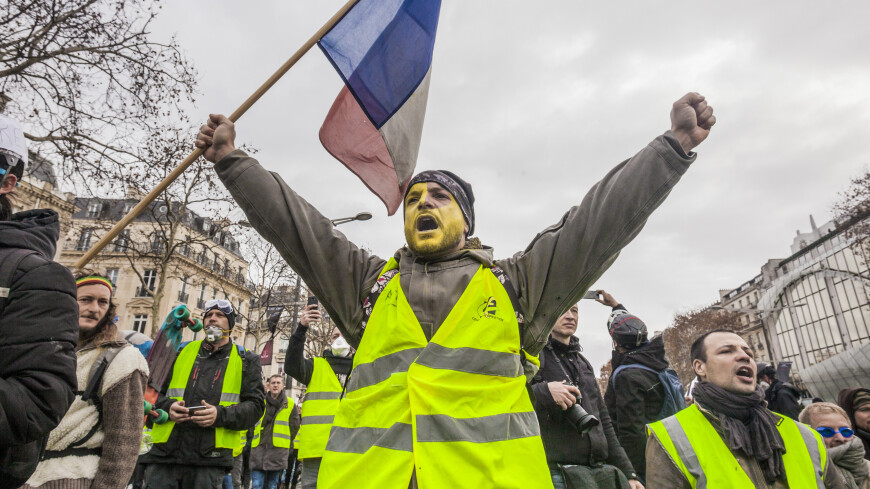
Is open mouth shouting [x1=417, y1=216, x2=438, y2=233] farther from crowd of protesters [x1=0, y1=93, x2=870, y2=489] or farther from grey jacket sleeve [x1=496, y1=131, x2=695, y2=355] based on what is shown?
grey jacket sleeve [x1=496, y1=131, x2=695, y2=355]

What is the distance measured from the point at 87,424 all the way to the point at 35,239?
1371 mm

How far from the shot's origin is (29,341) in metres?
1.74

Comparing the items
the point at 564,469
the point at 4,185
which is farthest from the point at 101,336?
the point at 564,469

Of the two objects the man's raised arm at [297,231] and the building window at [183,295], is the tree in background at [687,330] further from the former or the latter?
the man's raised arm at [297,231]

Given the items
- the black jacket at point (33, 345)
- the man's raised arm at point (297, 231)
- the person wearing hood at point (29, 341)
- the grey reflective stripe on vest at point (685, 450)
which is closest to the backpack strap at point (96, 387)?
the person wearing hood at point (29, 341)

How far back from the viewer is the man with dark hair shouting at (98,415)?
2.74 m

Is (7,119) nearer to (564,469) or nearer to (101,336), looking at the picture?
(101,336)

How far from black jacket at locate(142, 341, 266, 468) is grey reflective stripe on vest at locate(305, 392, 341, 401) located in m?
1.08

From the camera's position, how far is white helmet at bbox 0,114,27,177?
6.61 feet

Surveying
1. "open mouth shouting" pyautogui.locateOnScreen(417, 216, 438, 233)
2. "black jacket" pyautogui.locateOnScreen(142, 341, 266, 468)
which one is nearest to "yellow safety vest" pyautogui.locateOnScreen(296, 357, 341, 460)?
"black jacket" pyautogui.locateOnScreen(142, 341, 266, 468)

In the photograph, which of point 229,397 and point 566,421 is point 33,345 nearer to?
point 566,421

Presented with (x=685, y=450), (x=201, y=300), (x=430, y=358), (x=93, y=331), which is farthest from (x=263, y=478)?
(x=201, y=300)

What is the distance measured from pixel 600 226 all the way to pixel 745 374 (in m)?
1.99

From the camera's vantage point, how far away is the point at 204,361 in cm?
501
